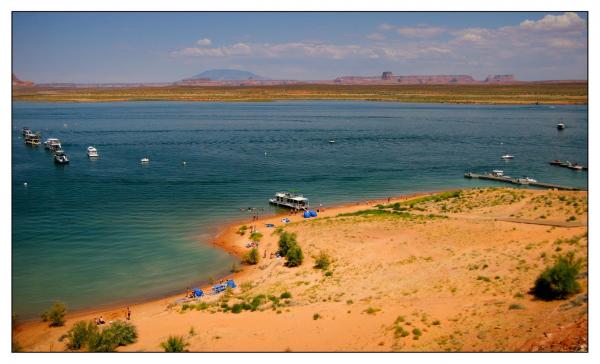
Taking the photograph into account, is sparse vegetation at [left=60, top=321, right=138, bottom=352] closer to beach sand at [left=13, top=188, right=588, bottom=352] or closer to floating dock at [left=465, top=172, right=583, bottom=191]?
beach sand at [left=13, top=188, right=588, bottom=352]

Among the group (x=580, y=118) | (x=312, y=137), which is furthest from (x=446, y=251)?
(x=580, y=118)

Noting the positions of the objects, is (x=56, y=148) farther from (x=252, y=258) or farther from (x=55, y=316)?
(x=55, y=316)

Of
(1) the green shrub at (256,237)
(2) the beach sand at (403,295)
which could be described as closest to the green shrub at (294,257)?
(2) the beach sand at (403,295)

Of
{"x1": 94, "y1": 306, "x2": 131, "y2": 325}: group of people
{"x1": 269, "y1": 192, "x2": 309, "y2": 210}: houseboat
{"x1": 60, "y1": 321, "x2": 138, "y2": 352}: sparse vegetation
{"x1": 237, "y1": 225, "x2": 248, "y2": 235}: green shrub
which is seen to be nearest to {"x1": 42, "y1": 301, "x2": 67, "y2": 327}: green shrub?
{"x1": 94, "y1": 306, "x2": 131, "y2": 325}: group of people

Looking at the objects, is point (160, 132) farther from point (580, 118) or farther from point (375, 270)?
point (580, 118)

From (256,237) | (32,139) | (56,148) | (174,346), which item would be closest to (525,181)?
(256,237)

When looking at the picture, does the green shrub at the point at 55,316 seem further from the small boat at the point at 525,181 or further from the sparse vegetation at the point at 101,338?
the small boat at the point at 525,181

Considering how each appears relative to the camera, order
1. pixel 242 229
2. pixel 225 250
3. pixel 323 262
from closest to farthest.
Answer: pixel 323 262
pixel 225 250
pixel 242 229
